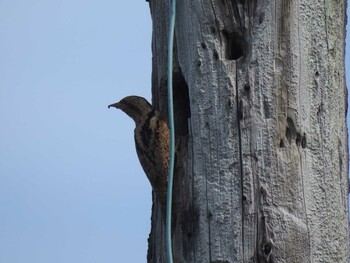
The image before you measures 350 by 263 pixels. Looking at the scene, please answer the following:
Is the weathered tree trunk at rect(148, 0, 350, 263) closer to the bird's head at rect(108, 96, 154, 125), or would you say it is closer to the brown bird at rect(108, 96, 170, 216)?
the brown bird at rect(108, 96, 170, 216)

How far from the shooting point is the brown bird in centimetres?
495

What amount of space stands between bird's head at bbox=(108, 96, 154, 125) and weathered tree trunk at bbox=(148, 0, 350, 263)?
0.53 meters

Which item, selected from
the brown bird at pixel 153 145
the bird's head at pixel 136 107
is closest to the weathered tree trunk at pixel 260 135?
the brown bird at pixel 153 145

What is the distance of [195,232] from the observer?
15.3 feet

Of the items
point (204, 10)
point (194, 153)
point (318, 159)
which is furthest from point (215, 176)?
point (204, 10)

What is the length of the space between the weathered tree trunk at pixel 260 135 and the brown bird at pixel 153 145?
0.60ft

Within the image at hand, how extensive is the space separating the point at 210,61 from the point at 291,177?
62 centimetres

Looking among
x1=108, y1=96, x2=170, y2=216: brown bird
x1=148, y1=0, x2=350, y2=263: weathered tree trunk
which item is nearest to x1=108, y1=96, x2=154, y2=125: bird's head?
x1=108, y1=96, x2=170, y2=216: brown bird

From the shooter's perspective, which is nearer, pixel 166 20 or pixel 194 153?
pixel 194 153

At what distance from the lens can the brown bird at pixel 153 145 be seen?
16.3ft

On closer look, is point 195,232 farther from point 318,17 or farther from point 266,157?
point 318,17

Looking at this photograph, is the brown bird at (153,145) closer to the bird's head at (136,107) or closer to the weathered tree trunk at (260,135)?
the bird's head at (136,107)

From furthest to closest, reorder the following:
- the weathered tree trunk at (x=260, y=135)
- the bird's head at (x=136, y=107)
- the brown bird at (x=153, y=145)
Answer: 1. the bird's head at (x=136, y=107)
2. the brown bird at (x=153, y=145)
3. the weathered tree trunk at (x=260, y=135)

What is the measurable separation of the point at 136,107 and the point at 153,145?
0.59 meters
